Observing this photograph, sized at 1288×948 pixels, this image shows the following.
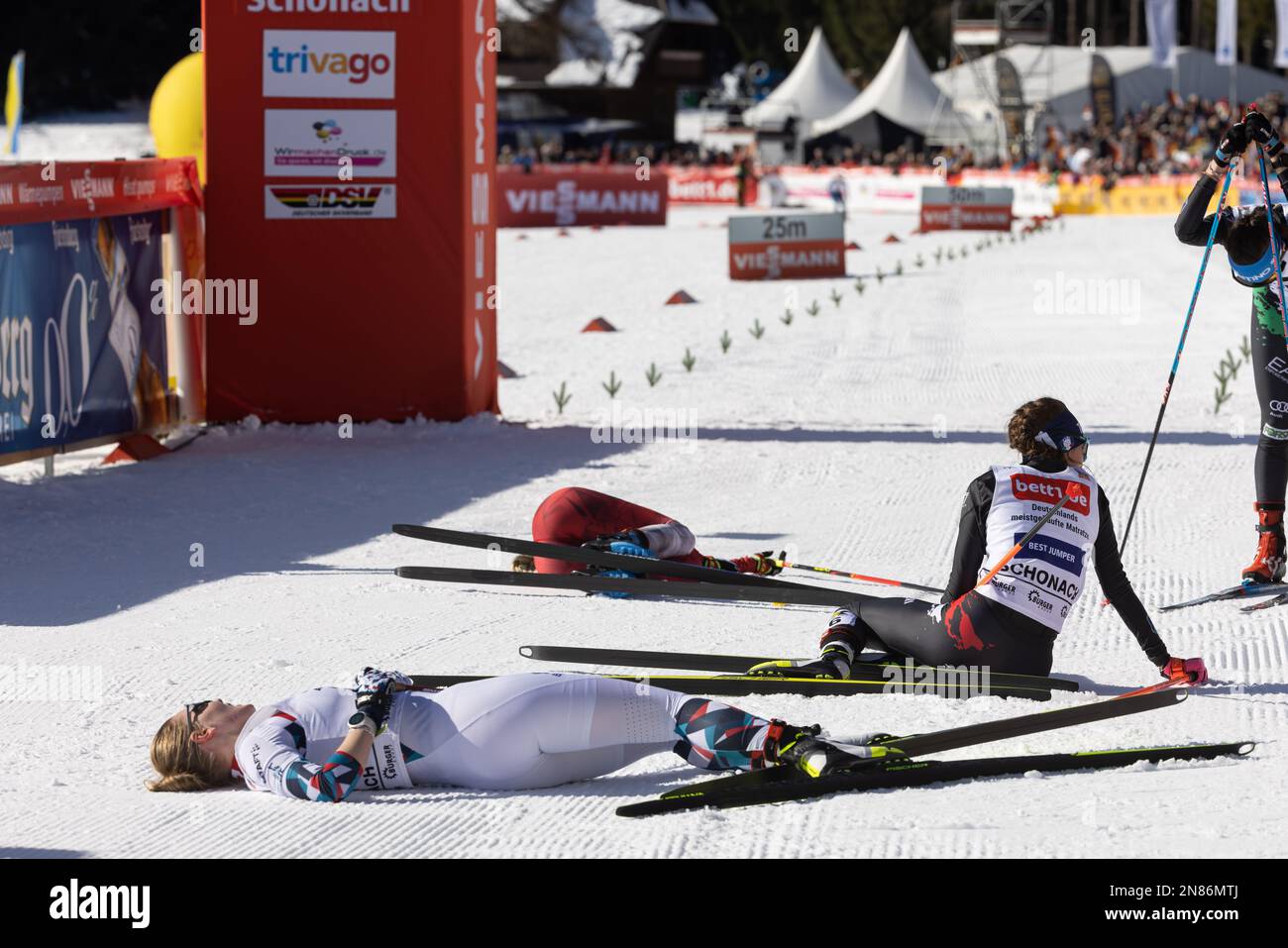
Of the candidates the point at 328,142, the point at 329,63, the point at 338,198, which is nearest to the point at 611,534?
the point at 338,198

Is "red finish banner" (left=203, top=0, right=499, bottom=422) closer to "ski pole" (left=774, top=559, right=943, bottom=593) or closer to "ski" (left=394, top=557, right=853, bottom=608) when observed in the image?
"ski" (left=394, top=557, right=853, bottom=608)

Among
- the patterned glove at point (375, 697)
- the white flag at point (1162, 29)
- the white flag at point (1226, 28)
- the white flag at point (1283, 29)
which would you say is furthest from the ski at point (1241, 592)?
the white flag at point (1162, 29)

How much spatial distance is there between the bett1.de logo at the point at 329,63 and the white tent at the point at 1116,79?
40.6 metres

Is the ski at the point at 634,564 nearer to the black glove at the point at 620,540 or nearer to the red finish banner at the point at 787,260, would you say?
the black glove at the point at 620,540

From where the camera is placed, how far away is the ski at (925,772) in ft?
15.0

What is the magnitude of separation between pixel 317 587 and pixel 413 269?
4.95 meters

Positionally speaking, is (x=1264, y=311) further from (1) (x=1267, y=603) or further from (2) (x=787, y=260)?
(2) (x=787, y=260)

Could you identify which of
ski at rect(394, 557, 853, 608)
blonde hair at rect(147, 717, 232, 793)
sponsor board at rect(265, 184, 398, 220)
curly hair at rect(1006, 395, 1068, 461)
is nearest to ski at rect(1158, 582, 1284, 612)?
ski at rect(394, 557, 853, 608)

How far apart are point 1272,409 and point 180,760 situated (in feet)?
15.7

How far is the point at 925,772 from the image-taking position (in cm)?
471

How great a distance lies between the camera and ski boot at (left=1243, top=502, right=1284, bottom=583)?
722 centimetres

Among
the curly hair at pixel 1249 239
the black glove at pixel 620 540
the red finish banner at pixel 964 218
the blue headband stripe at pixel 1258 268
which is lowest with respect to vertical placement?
the black glove at pixel 620 540

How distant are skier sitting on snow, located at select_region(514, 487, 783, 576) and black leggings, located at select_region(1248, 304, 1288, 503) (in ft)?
7.01

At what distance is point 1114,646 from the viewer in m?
6.46
